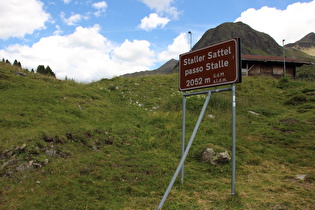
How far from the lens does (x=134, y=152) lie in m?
7.46

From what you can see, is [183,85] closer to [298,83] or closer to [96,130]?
[96,130]

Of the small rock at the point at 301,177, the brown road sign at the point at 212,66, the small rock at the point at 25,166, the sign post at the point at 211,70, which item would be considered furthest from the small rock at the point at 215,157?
the small rock at the point at 25,166

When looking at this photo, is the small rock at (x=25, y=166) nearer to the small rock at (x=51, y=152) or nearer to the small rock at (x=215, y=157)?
the small rock at (x=51, y=152)

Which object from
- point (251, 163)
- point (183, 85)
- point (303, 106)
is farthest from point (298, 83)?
point (183, 85)

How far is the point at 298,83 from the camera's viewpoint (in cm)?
1886

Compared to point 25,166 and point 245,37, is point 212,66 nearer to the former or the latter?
point 25,166

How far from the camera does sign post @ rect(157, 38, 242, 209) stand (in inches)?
175

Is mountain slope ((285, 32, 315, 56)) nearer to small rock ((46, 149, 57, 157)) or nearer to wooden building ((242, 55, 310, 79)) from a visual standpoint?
wooden building ((242, 55, 310, 79))

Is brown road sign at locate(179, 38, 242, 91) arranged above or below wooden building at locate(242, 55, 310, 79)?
below

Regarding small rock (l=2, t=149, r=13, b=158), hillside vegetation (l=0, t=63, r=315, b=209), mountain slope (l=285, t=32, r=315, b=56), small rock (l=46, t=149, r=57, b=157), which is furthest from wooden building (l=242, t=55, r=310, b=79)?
mountain slope (l=285, t=32, r=315, b=56)

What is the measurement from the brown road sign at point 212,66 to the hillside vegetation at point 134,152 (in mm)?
2336

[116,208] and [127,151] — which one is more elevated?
[127,151]

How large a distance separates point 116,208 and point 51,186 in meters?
1.59

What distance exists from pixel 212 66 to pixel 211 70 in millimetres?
87
